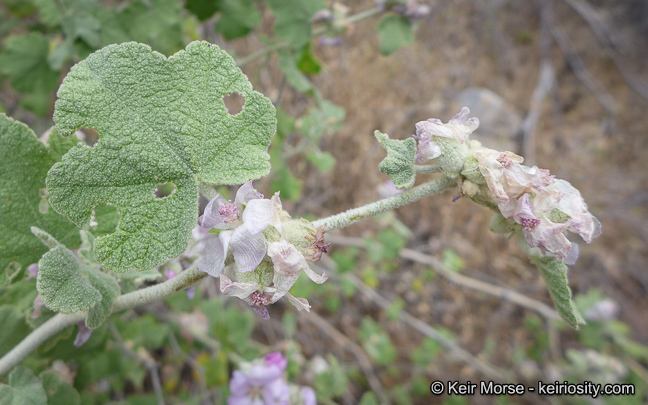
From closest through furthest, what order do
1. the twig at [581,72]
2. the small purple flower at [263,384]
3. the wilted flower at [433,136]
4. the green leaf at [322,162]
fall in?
1. the wilted flower at [433,136]
2. the small purple flower at [263,384]
3. the green leaf at [322,162]
4. the twig at [581,72]

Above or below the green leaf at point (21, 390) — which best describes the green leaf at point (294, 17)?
above

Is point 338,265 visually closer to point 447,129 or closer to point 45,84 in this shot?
point 45,84

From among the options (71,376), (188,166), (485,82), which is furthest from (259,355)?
(485,82)

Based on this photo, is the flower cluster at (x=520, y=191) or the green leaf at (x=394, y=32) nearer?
the flower cluster at (x=520, y=191)

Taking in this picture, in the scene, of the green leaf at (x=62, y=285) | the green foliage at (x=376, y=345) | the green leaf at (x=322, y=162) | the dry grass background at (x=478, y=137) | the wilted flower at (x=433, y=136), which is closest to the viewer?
the green leaf at (x=62, y=285)

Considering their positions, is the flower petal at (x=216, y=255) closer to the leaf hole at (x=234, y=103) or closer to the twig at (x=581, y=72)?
the leaf hole at (x=234, y=103)

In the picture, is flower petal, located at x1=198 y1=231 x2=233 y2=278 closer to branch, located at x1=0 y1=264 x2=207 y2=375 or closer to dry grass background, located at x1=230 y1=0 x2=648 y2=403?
branch, located at x1=0 y1=264 x2=207 y2=375

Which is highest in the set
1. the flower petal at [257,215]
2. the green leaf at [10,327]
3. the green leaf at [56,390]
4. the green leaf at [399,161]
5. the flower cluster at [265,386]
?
the flower petal at [257,215]

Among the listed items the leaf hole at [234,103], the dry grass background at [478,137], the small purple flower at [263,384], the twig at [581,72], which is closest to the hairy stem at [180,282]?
the small purple flower at [263,384]
